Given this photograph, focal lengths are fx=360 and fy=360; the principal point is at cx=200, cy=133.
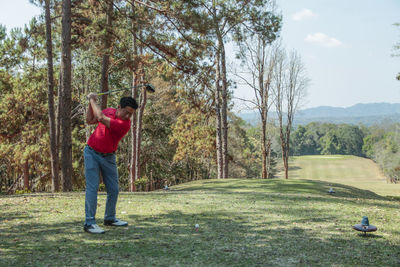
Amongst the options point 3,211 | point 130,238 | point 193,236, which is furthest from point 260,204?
point 3,211

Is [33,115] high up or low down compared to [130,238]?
up

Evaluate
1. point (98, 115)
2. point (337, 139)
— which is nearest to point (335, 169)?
point (337, 139)

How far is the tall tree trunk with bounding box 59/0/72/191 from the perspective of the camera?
12.3 m

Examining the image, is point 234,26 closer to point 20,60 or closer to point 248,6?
point 248,6

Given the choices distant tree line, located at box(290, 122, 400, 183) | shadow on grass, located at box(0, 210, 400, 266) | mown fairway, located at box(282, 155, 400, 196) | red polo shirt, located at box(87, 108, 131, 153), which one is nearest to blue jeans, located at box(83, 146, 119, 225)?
red polo shirt, located at box(87, 108, 131, 153)

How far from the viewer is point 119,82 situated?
27.3 m

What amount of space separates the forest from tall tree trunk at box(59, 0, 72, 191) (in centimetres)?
4

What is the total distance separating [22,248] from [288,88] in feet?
104

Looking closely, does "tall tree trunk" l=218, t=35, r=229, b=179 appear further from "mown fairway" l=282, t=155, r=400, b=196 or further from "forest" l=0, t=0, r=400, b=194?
"mown fairway" l=282, t=155, r=400, b=196

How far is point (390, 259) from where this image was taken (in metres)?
3.86

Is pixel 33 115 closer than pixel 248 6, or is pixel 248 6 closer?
pixel 248 6

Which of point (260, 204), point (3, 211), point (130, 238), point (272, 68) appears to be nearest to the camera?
point (130, 238)

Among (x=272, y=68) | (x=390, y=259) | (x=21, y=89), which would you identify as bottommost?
(x=390, y=259)

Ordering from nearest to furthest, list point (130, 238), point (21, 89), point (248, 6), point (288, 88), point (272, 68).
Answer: point (130, 238) < point (248, 6) < point (21, 89) < point (272, 68) < point (288, 88)
